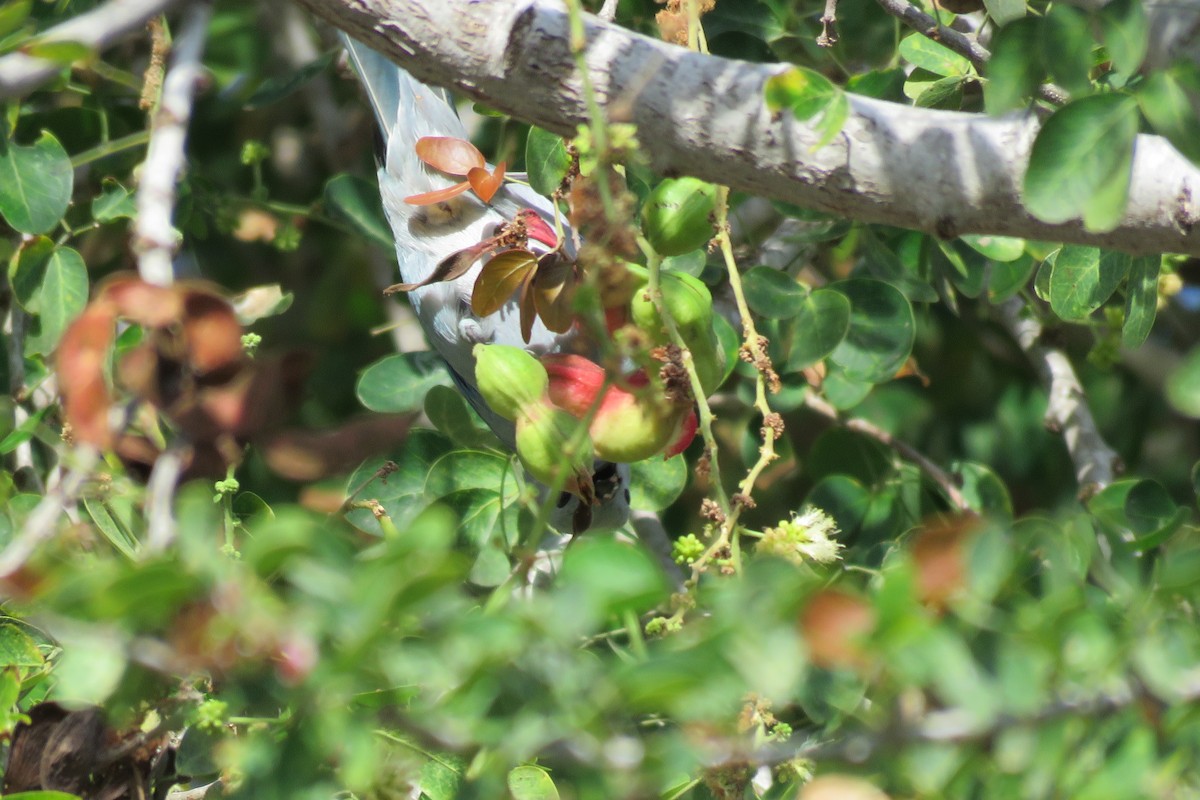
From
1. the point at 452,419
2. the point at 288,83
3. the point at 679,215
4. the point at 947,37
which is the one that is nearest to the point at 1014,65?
the point at 679,215

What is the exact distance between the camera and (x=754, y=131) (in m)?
1.25

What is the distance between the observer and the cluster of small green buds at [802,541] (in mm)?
1282

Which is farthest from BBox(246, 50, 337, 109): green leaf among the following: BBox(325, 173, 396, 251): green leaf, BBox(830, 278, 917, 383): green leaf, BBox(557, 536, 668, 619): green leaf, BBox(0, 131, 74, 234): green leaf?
BBox(557, 536, 668, 619): green leaf

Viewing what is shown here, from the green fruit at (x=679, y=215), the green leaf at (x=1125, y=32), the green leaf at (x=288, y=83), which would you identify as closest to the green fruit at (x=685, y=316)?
the green fruit at (x=679, y=215)

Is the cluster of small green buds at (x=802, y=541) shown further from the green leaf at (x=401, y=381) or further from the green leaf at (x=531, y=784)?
the green leaf at (x=401, y=381)

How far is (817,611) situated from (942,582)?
0.31 feet

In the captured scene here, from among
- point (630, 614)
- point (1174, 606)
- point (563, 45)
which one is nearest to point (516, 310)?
point (563, 45)

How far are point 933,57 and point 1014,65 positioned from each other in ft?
2.13

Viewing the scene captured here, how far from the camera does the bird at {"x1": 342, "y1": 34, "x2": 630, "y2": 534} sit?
226 centimetres

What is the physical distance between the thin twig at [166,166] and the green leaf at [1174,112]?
2.87 ft

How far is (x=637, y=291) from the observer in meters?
1.39

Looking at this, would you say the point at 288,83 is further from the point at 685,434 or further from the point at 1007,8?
the point at 1007,8

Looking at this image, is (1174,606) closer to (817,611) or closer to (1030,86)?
(817,611)

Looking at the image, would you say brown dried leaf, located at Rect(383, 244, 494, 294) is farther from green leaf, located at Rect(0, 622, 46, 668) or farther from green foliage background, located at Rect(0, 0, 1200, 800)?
green leaf, located at Rect(0, 622, 46, 668)
